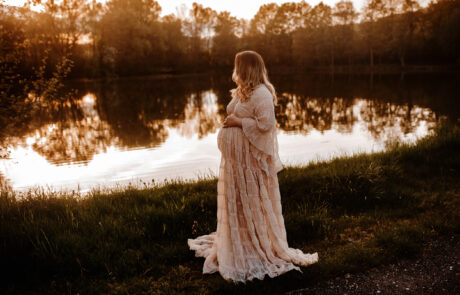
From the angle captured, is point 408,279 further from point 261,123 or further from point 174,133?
point 174,133

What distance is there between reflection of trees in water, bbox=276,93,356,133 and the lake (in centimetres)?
6

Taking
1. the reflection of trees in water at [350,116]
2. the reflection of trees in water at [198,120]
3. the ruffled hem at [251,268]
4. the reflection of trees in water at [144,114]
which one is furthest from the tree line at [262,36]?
the ruffled hem at [251,268]

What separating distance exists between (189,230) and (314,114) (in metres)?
18.7

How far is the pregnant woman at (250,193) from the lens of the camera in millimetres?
4238

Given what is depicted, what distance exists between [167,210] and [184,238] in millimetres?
667

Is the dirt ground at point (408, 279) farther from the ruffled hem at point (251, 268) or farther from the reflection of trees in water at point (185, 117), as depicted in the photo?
the reflection of trees in water at point (185, 117)

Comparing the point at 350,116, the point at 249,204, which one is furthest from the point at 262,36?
the point at 249,204

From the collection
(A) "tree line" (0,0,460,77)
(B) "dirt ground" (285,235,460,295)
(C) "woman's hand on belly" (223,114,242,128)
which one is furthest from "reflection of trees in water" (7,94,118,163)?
(A) "tree line" (0,0,460,77)

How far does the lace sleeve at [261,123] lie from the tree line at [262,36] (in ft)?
139

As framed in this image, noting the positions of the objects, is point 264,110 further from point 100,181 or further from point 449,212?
point 100,181

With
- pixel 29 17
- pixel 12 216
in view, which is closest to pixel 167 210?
pixel 12 216

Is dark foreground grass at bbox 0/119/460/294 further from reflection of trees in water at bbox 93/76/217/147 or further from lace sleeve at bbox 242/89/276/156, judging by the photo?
reflection of trees in water at bbox 93/76/217/147

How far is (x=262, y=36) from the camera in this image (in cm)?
7312

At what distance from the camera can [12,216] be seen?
5.79m
